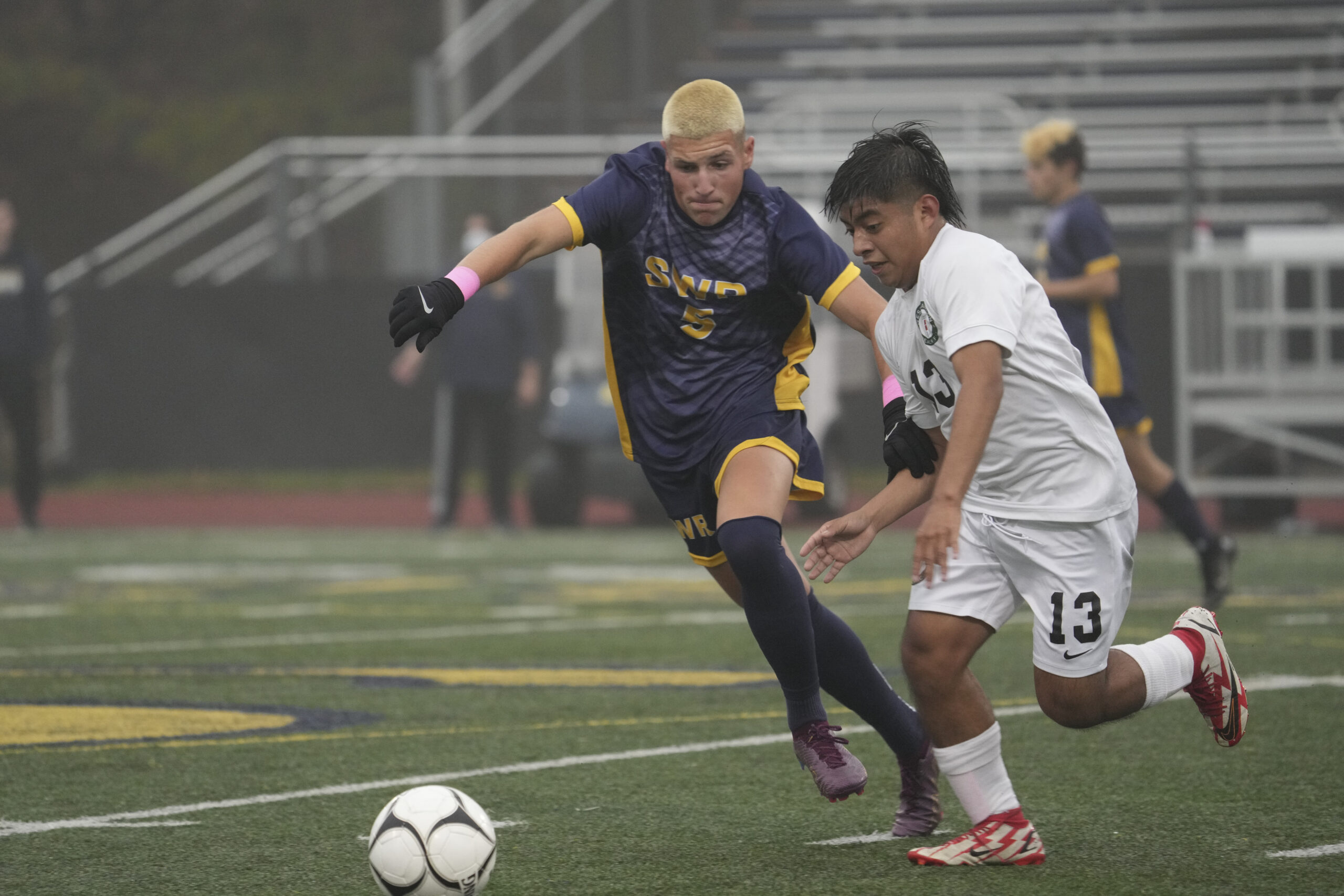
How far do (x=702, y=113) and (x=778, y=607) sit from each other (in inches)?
49.2

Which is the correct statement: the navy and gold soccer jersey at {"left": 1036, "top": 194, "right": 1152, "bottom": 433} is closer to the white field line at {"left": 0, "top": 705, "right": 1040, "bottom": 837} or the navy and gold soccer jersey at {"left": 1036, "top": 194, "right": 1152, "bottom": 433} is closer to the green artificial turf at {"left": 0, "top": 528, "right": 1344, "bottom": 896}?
the green artificial turf at {"left": 0, "top": 528, "right": 1344, "bottom": 896}

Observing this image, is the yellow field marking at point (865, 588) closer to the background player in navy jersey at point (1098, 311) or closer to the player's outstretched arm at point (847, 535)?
the background player in navy jersey at point (1098, 311)

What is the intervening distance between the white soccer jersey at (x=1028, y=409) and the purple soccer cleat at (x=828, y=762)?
2.24 feet

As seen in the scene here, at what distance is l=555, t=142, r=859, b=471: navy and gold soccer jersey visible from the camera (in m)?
5.20

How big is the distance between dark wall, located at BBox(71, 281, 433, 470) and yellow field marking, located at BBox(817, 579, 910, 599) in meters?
9.45

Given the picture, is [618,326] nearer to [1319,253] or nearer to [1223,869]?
[1223,869]

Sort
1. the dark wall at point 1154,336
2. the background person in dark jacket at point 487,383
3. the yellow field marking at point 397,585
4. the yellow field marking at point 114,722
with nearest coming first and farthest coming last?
the yellow field marking at point 114,722 < the yellow field marking at point 397,585 < the background person in dark jacket at point 487,383 < the dark wall at point 1154,336

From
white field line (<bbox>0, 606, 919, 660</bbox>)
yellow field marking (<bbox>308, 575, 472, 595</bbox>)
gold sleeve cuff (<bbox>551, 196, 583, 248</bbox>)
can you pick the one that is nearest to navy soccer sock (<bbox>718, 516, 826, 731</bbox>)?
A: gold sleeve cuff (<bbox>551, 196, 583, 248</bbox>)

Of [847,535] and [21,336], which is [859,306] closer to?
[847,535]

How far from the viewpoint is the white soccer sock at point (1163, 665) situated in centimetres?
459

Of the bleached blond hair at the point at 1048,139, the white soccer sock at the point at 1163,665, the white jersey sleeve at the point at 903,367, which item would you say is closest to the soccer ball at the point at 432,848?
the white jersey sleeve at the point at 903,367

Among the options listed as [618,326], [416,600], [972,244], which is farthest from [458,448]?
[972,244]

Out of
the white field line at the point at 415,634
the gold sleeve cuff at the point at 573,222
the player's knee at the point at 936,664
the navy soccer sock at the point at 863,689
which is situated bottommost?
the white field line at the point at 415,634

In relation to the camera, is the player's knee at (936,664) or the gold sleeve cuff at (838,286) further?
the gold sleeve cuff at (838,286)
